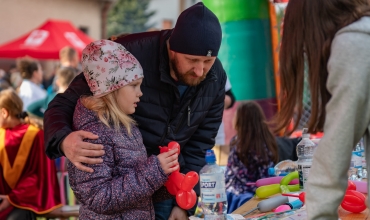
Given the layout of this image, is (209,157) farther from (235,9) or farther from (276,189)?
(235,9)

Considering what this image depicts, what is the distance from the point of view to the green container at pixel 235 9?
659cm

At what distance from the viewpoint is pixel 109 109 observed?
8.48 feet

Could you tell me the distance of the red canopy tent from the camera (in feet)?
39.5

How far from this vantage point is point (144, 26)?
44812mm

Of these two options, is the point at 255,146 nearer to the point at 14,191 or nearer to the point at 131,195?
the point at 14,191

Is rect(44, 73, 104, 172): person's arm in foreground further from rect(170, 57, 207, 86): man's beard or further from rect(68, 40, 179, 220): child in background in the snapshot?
rect(170, 57, 207, 86): man's beard

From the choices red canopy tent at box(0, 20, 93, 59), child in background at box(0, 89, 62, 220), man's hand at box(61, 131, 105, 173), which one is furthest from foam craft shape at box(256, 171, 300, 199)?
red canopy tent at box(0, 20, 93, 59)

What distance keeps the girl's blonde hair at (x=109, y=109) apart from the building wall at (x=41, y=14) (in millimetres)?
13353

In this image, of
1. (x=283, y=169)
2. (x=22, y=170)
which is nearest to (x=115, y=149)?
(x=283, y=169)

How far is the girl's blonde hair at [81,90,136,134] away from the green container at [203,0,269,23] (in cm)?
421

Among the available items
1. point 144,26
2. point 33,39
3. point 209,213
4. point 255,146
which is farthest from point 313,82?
point 144,26

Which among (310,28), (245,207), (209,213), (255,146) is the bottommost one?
(255,146)

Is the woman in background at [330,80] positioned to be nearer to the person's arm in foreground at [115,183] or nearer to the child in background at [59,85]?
the person's arm in foreground at [115,183]

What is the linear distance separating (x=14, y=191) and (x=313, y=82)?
365 cm
